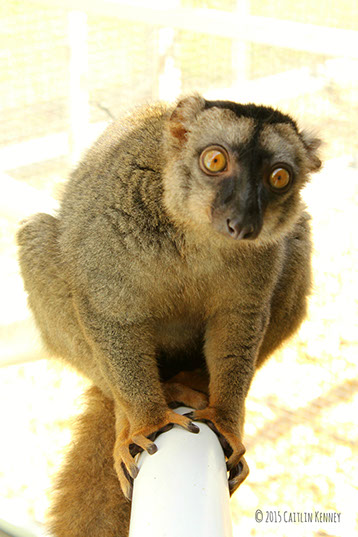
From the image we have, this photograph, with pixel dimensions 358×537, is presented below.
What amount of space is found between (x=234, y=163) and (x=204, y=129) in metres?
0.21

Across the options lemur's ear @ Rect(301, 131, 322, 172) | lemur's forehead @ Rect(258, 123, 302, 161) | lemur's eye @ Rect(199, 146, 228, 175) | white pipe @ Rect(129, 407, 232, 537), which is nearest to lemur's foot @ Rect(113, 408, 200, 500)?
white pipe @ Rect(129, 407, 232, 537)

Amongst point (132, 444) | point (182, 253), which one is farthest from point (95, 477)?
point (182, 253)

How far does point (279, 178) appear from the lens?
7.45ft

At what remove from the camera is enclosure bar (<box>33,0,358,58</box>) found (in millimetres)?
3021

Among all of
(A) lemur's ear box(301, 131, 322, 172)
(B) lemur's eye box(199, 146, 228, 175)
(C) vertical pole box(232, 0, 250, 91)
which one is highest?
(B) lemur's eye box(199, 146, 228, 175)

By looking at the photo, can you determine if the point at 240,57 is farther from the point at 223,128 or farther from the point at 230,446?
the point at 230,446

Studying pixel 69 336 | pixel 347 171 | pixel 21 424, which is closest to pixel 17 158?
pixel 21 424

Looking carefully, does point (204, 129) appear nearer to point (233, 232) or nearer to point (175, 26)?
point (233, 232)

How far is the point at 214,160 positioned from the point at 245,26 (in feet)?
4.22

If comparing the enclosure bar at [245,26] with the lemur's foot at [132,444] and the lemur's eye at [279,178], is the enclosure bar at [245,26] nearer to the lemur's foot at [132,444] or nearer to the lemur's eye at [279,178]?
the lemur's eye at [279,178]

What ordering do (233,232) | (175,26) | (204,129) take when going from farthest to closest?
(175,26) < (204,129) < (233,232)

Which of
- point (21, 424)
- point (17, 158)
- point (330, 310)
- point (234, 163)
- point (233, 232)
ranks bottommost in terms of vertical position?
point (21, 424)

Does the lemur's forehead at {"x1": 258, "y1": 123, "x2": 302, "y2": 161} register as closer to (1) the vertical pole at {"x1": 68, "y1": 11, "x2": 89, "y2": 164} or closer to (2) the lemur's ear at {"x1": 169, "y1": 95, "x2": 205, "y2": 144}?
(2) the lemur's ear at {"x1": 169, "y1": 95, "x2": 205, "y2": 144}

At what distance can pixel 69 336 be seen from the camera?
2.77m
